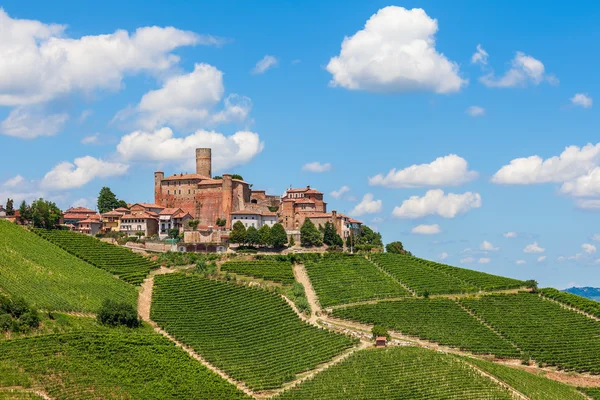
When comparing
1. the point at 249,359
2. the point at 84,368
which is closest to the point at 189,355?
the point at 249,359

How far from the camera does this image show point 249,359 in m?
57.0

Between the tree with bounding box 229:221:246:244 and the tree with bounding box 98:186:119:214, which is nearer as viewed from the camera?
the tree with bounding box 229:221:246:244

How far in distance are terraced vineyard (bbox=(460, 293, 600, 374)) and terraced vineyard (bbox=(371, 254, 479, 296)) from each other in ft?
10.2

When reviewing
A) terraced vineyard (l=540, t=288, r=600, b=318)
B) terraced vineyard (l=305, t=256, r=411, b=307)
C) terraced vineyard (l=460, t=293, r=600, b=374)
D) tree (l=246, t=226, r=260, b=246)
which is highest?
tree (l=246, t=226, r=260, b=246)

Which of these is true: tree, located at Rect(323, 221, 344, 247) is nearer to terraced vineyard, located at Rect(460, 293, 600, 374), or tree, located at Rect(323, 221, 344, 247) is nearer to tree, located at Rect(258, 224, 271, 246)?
tree, located at Rect(258, 224, 271, 246)

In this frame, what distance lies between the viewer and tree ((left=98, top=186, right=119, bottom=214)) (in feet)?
323

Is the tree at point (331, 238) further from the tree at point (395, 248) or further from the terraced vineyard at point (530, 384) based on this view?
the terraced vineyard at point (530, 384)

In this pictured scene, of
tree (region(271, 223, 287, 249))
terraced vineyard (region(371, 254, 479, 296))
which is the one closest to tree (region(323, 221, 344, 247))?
terraced vineyard (region(371, 254, 479, 296))

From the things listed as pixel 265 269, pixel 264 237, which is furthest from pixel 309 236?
pixel 265 269

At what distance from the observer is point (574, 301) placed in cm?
7306

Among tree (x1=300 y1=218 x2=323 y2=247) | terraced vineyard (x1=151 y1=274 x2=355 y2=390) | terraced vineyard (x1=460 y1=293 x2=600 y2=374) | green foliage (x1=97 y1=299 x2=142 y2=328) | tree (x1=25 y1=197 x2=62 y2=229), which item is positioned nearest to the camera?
terraced vineyard (x1=151 y1=274 x2=355 y2=390)

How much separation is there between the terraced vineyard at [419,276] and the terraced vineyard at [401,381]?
17.4 metres

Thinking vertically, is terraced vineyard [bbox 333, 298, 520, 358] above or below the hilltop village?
below

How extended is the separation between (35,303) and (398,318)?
27.6 metres
